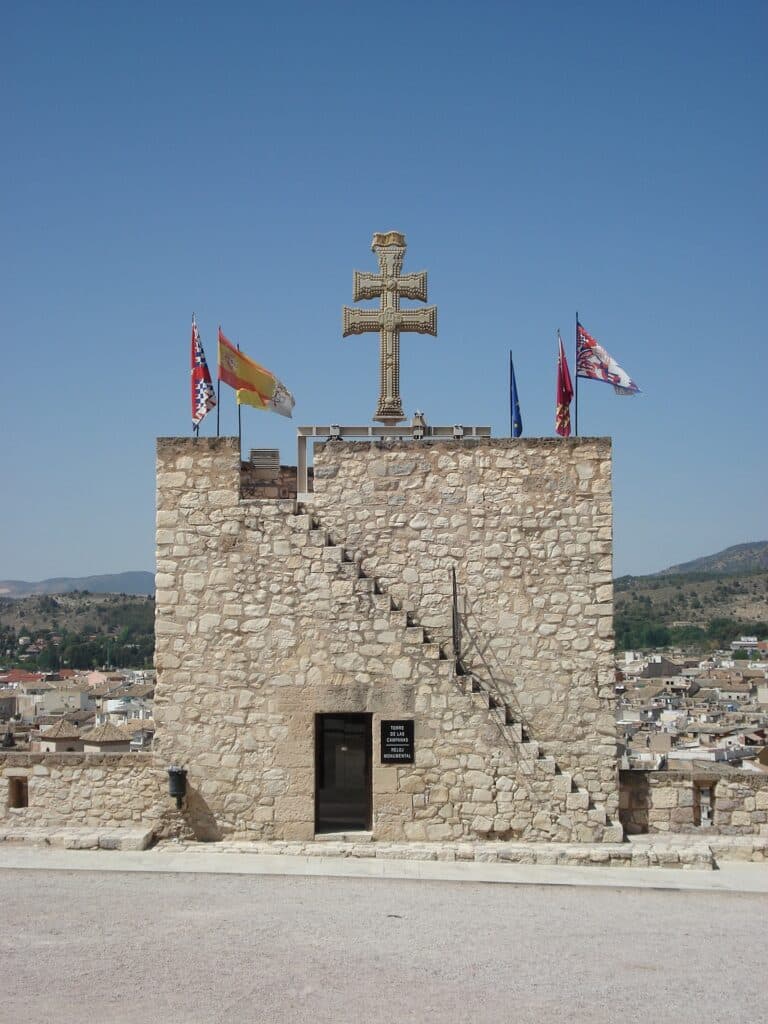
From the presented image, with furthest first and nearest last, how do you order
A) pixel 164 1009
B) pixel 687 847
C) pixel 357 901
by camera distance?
pixel 687 847
pixel 357 901
pixel 164 1009

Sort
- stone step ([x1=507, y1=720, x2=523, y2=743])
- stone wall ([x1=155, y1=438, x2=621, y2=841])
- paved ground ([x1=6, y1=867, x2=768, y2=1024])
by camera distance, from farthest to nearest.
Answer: stone wall ([x1=155, y1=438, x2=621, y2=841]) → stone step ([x1=507, y1=720, x2=523, y2=743]) → paved ground ([x1=6, y1=867, x2=768, y2=1024])

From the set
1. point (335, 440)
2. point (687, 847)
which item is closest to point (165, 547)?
point (335, 440)

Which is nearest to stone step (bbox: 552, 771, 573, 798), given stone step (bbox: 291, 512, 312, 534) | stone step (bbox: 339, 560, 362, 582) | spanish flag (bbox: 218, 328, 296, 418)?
stone step (bbox: 339, 560, 362, 582)

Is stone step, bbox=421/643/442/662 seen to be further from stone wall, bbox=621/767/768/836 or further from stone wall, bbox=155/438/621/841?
stone wall, bbox=621/767/768/836

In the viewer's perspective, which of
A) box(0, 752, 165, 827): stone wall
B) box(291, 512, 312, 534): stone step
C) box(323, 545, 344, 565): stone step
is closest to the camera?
box(323, 545, 344, 565): stone step

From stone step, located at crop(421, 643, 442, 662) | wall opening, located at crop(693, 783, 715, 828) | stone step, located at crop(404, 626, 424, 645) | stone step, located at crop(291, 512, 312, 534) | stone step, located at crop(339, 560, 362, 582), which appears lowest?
wall opening, located at crop(693, 783, 715, 828)

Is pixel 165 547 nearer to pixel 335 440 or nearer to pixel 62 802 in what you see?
pixel 335 440

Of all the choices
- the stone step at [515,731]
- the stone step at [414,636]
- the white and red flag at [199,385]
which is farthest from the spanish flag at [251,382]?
the stone step at [515,731]

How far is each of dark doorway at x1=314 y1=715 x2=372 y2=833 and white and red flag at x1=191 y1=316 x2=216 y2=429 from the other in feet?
14.1

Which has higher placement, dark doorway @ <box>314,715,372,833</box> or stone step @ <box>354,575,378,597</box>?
stone step @ <box>354,575,378,597</box>

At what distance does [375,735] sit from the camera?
47.6 ft

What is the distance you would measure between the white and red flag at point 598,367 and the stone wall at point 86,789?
7.73 metres

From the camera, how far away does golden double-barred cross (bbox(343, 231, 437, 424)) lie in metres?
16.3

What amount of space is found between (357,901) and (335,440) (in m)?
5.92
